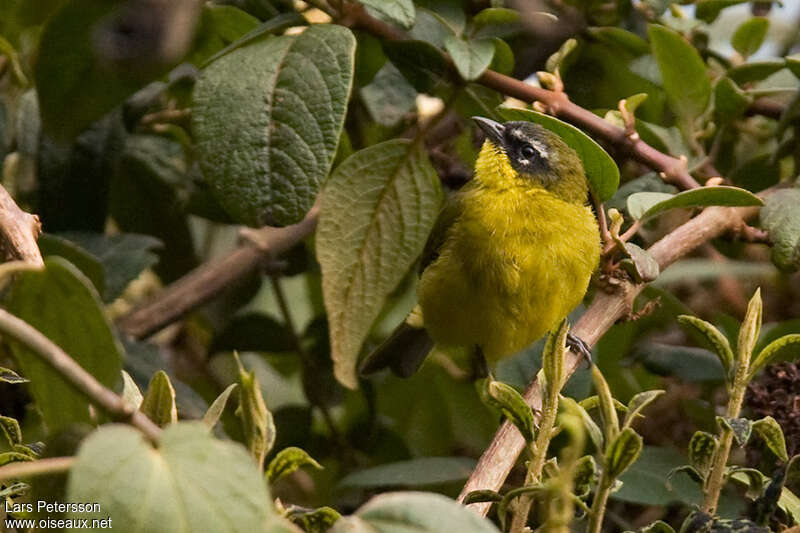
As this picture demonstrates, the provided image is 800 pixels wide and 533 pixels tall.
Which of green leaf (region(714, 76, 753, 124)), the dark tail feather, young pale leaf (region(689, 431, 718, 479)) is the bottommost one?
the dark tail feather

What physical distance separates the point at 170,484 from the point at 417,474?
44.0 inches

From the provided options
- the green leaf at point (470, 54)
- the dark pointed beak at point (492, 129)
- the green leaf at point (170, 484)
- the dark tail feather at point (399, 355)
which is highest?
the green leaf at point (170, 484)

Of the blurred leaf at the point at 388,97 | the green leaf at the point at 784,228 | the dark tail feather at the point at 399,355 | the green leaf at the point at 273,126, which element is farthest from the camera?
the dark tail feather at the point at 399,355

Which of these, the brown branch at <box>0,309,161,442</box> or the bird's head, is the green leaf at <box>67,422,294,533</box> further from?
the bird's head

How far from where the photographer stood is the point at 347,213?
185cm

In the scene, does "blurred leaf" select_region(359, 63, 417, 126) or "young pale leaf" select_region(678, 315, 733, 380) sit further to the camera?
"blurred leaf" select_region(359, 63, 417, 126)

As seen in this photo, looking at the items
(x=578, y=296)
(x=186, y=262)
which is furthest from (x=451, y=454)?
(x=186, y=262)

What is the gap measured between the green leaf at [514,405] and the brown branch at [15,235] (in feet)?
1.84

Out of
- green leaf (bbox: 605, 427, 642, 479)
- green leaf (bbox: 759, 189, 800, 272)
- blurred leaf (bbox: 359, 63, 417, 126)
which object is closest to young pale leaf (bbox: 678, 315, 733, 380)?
green leaf (bbox: 605, 427, 642, 479)

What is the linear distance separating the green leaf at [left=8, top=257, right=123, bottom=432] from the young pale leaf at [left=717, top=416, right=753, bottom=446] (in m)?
0.64

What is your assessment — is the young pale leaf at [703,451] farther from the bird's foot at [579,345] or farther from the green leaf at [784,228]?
the green leaf at [784,228]

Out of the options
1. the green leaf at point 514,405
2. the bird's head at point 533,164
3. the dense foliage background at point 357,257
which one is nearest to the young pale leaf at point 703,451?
the dense foliage background at point 357,257

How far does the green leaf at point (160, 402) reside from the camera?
107 centimetres

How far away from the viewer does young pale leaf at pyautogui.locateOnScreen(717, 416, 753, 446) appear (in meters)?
1.14
